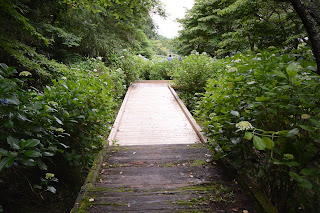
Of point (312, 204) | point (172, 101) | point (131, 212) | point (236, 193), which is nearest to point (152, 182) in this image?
point (131, 212)

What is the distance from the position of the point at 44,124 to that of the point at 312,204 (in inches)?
99.3

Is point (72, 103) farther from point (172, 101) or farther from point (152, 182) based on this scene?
point (172, 101)

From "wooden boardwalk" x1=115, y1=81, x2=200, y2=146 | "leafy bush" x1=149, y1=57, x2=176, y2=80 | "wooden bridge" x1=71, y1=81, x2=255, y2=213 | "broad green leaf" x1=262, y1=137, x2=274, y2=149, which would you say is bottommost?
"wooden boardwalk" x1=115, y1=81, x2=200, y2=146

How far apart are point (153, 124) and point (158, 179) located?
116 inches

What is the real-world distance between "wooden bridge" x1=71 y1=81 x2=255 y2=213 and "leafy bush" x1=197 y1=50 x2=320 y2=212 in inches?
15.9

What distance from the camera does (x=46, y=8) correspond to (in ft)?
22.2

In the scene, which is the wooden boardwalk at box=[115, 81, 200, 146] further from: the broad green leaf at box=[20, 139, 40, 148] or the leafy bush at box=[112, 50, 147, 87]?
the leafy bush at box=[112, 50, 147, 87]

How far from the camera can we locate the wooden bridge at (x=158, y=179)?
222 centimetres

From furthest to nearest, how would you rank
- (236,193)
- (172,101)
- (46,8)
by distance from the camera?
(172,101) → (46,8) → (236,193)

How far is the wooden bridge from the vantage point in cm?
222

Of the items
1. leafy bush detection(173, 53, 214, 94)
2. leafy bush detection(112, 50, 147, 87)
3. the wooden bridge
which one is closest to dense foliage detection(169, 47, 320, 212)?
the wooden bridge

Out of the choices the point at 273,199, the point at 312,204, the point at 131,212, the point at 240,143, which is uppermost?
the point at 240,143

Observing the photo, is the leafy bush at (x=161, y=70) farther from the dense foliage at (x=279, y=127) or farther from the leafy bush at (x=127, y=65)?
the dense foliage at (x=279, y=127)

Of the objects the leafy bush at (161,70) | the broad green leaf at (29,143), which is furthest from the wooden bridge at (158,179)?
the leafy bush at (161,70)
